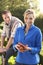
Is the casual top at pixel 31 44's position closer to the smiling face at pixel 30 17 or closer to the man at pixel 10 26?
the smiling face at pixel 30 17

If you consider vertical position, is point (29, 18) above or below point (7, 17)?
above


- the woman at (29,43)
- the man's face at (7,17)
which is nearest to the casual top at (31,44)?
the woman at (29,43)

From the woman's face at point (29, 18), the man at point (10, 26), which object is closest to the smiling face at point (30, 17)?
the woman's face at point (29, 18)

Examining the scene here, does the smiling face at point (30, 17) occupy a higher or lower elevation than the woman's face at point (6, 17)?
higher

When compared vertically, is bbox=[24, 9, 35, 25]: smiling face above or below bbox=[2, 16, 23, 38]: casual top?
above

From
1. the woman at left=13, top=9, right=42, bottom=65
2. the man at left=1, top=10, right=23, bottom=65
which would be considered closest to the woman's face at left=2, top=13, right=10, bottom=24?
the man at left=1, top=10, right=23, bottom=65

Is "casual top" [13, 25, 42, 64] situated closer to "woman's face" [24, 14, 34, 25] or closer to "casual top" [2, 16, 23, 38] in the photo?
"woman's face" [24, 14, 34, 25]

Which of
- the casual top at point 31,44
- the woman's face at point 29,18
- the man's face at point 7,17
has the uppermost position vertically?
the woman's face at point 29,18

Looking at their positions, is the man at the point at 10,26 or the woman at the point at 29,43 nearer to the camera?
the woman at the point at 29,43

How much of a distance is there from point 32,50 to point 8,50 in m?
1.43

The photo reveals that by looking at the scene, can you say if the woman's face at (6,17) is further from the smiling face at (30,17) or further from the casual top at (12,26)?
the smiling face at (30,17)

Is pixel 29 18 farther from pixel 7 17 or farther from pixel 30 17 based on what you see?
pixel 7 17

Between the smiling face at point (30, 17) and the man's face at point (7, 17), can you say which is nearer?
the smiling face at point (30, 17)

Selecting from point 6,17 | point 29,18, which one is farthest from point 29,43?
point 6,17
